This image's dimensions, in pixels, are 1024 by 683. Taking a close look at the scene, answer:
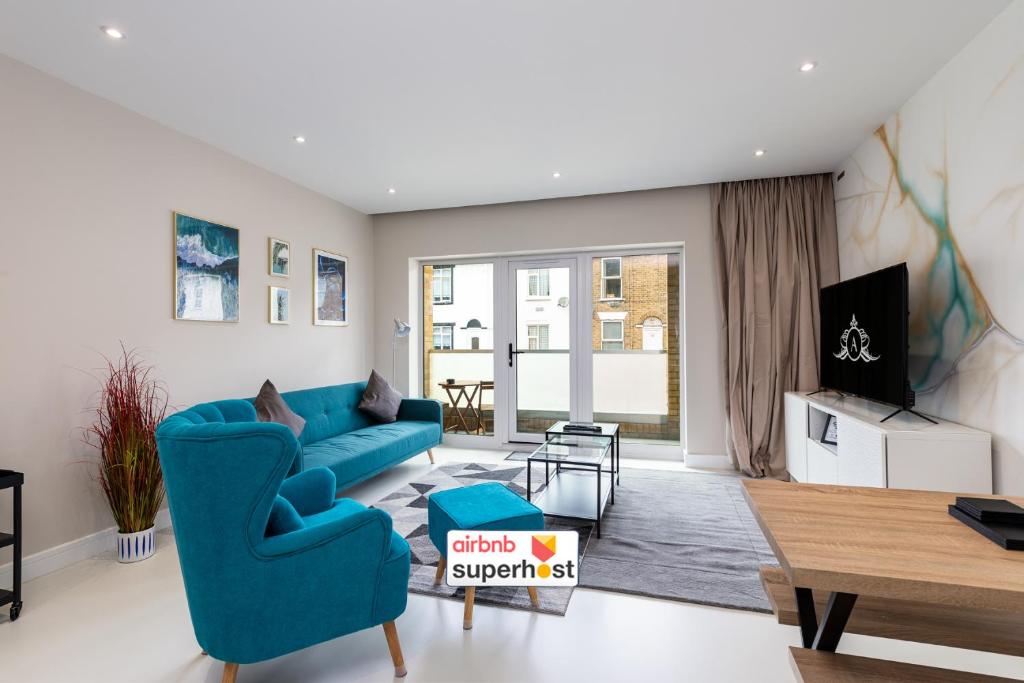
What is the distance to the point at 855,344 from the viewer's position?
3.21 m

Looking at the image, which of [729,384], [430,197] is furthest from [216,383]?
[729,384]

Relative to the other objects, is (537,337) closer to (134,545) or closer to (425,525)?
(425,525)

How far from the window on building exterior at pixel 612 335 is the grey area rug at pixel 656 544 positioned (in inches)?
55.2

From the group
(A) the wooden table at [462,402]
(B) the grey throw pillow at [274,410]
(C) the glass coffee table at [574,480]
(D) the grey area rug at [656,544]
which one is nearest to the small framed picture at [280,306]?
(B) the grey throw pillow at [274,410]

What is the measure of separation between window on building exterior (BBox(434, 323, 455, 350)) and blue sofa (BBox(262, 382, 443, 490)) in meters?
1.01

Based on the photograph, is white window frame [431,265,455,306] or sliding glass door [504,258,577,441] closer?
sliding glass door [504,258,577,441]

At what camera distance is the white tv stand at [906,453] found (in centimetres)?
233

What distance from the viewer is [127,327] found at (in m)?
3.04

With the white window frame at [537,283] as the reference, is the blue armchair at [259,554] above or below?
below

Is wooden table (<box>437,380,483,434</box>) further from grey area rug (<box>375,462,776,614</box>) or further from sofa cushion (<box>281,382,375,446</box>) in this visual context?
grey area rug (<box>375,462,776,614</box>)

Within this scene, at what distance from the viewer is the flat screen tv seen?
262cm

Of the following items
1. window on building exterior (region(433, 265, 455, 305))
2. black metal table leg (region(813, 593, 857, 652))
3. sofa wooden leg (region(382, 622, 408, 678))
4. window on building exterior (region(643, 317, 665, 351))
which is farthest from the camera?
window on building exterior (region(433, 265, 455, 305))

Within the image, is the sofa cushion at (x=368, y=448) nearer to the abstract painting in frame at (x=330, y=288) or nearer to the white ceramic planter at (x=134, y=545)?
the white ceramic planter at (x=134, y=545)

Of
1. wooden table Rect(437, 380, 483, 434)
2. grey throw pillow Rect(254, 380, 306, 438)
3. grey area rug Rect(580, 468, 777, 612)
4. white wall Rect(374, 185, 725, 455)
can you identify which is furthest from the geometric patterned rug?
white wall Rect(374, 185, 725, 455)
